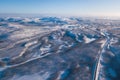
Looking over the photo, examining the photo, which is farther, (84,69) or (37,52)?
(37,52)

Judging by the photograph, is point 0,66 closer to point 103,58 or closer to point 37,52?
point 37,52

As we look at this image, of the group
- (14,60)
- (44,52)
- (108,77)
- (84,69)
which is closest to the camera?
(108,77)

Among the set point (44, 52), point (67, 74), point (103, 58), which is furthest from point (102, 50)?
point (67, 74)

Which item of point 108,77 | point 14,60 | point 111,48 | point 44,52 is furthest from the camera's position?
point 111,48

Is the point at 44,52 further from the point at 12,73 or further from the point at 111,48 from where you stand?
the point at 111,48

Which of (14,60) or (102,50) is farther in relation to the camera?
(102,50)

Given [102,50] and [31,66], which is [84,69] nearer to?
[31,66]

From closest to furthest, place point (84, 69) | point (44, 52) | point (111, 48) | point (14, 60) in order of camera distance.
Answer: point (84, 69)
point (14, 60)
point (44, 52)
point (111, 48)

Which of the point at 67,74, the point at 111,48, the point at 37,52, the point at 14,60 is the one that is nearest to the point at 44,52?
the point at 37,52

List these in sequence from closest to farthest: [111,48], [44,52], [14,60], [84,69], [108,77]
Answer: [108,77], [84,69], [14,60], [44,52], [111,48]

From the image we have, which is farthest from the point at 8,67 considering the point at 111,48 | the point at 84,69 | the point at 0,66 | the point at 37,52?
the point at 111,48
